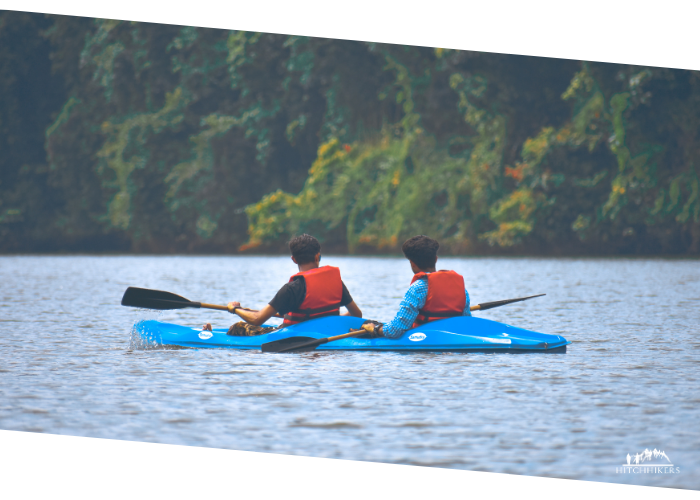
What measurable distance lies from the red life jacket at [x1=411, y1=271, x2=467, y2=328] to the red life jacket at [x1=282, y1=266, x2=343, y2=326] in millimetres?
701

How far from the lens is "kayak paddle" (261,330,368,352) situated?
8422 millimetres

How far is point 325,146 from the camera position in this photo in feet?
114

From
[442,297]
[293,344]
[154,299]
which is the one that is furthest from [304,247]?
[154,299]

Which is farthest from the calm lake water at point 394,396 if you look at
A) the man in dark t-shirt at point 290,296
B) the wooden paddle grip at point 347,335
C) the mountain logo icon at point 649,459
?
the man in dark t-shirt at point 290,296

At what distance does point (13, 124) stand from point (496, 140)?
46.9 ft

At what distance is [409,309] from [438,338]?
1.12 ft

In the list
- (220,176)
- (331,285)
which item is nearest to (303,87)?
(220,176)

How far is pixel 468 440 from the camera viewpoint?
536 cm

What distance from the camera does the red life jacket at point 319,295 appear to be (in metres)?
8.49

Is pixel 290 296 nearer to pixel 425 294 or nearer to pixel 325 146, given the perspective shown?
pixel 425 294

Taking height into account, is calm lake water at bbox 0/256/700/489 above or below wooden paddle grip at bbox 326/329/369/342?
below

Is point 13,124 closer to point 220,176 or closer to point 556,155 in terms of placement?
point 220,176

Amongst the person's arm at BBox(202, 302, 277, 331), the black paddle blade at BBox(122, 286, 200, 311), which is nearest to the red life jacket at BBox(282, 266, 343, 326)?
the person's arm at BBox(202, 302, 277, 331)

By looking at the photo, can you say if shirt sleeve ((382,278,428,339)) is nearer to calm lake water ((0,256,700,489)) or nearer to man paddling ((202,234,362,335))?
calm lake water ((0,256,700,489))
